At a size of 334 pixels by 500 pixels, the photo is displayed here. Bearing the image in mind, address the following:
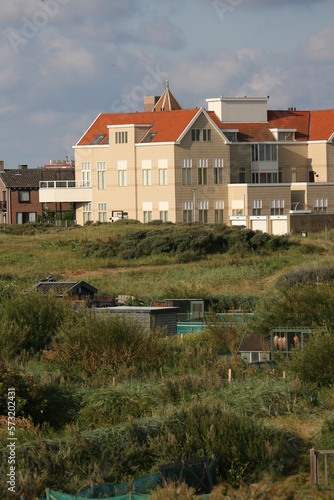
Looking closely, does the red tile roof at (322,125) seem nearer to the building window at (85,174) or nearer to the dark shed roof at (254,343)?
the building window at (85,174)

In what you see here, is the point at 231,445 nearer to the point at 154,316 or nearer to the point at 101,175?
the point at 154,316

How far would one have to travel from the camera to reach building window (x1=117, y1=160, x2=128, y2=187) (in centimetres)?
7062

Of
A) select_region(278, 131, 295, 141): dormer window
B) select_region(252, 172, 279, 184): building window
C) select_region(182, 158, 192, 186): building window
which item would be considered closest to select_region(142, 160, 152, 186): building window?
select_region(182, 158, 192, 186): building window

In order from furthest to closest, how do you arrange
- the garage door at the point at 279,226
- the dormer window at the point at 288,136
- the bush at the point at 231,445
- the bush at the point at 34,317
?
the dormer window at the point at 288,136, the garage door at the point at 279,226, the bush at the point at 34,317, the bush at the point at 231,445

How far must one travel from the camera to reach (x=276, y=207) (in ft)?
227

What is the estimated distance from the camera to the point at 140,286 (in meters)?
47.2

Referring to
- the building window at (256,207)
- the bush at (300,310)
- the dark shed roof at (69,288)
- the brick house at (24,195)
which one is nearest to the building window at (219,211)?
the building window at (256,207)

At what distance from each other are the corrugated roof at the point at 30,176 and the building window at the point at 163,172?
765 inches

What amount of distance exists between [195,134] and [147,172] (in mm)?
4187

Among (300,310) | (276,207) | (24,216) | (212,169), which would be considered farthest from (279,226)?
(300,310)

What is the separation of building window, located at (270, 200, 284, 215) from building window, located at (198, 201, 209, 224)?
14.5 feet

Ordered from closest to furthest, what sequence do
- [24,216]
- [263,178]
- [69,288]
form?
[69,288] < [263,178] < [24,216]

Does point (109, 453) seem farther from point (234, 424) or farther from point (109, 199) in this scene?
point (109, 199)

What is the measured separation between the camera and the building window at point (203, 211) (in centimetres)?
6931
